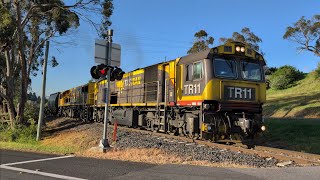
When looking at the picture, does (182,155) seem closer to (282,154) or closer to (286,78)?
(282,154)

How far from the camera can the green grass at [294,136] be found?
14.7m

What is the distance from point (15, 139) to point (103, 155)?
11.8 metres

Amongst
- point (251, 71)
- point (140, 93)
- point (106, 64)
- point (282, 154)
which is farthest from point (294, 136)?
point (106, 64)

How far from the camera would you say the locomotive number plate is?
A: 1357cm

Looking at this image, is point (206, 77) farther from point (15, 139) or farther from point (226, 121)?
point (15, 139)

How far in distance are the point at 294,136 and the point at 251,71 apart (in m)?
4.73

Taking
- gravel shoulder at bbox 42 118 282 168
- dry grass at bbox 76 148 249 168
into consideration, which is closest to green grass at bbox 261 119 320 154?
gravel shoulder at bbox 42 118 282 168

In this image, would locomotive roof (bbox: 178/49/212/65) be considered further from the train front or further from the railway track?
the railway track

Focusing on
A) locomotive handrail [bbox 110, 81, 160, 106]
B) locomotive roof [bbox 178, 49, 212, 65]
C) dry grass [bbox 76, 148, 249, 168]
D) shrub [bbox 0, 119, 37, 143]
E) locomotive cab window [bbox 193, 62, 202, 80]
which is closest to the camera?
dry grass [bbox 76, 148, 249, 168]

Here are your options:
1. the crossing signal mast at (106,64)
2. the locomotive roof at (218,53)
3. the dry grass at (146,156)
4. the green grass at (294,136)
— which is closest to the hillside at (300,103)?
the green grass at (294,136)

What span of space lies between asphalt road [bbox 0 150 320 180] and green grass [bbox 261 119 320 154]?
5688mm

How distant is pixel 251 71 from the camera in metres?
14.4

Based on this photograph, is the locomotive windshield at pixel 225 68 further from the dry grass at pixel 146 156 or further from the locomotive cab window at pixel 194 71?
the dry grass at pixel 146 156

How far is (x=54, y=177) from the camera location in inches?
311
